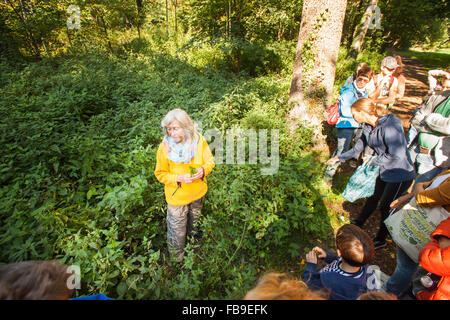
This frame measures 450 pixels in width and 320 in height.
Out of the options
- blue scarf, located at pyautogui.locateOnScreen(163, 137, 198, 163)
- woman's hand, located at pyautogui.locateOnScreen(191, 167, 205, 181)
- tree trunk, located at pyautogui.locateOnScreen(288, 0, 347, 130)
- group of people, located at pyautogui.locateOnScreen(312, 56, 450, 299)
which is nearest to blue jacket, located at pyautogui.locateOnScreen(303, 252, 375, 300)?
group of people, located at pyautogui.locateOnScreen(312, 56, 450, 299)

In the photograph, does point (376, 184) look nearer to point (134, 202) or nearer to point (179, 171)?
point (179, 171)

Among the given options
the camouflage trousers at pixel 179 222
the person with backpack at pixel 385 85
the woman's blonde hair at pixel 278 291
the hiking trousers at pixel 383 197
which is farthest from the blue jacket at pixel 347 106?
the woman's blonde hair at pixel 278 291

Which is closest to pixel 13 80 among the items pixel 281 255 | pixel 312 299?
pixel 281 255

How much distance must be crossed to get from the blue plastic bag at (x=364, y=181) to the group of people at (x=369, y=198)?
9 cm

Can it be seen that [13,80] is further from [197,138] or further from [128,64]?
[197,138]

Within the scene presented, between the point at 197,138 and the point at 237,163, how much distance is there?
1204 mm

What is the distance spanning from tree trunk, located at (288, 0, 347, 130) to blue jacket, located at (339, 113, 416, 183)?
5.93 feet

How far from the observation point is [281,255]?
290cm

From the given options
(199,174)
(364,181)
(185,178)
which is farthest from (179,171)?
(364,181)

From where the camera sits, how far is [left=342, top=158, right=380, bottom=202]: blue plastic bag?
115 inches

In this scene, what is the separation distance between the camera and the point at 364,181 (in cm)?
300


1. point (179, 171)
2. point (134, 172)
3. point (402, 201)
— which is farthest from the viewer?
point (134, 172)

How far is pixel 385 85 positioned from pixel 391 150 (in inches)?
94.7

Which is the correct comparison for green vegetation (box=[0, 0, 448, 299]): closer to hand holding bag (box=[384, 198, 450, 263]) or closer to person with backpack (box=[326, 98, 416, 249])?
person with backpack (box=[326, 98, 416, 249])
